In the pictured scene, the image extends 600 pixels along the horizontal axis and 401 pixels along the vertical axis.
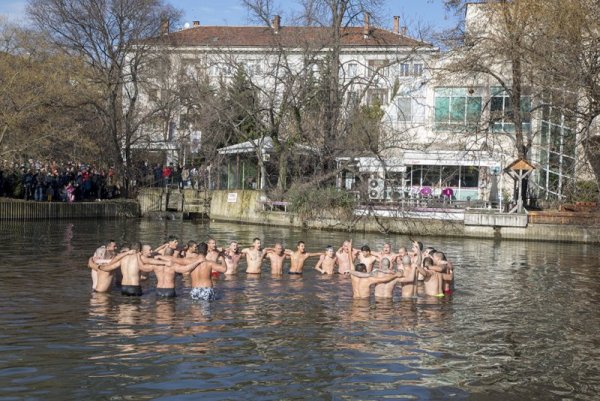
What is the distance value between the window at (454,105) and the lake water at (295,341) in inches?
713

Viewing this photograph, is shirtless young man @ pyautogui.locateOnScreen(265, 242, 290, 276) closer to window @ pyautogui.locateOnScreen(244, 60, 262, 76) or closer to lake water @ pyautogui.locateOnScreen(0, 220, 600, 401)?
lake water @ pyautogui.locateOnScreen(0, 220, 600, 401)

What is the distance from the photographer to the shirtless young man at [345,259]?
2170cm

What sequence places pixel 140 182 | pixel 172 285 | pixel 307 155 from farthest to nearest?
pixel 140 182 → pixel 307 155 → pixel 172 285

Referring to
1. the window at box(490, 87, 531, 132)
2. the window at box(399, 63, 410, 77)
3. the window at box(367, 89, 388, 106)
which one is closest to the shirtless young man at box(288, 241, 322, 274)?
the window at box(490, 87, 531, 132)

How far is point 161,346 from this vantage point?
13.2 m

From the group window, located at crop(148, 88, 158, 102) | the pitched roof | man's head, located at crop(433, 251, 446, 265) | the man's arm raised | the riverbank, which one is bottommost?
the man's arm raised

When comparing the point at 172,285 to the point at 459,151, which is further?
the point at 459,151

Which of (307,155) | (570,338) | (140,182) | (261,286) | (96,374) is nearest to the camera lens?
(96,374)

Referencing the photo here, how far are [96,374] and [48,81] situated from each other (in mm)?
29517

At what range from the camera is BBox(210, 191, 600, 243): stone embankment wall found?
32781mm

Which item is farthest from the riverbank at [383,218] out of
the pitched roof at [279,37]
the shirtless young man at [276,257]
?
the shirtless young man at [276,257]

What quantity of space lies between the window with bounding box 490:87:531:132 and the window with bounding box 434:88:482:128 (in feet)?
→ 3.00

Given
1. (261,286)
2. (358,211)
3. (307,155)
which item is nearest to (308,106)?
(307,155)

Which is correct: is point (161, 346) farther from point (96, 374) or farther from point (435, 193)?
point (435, 193)
